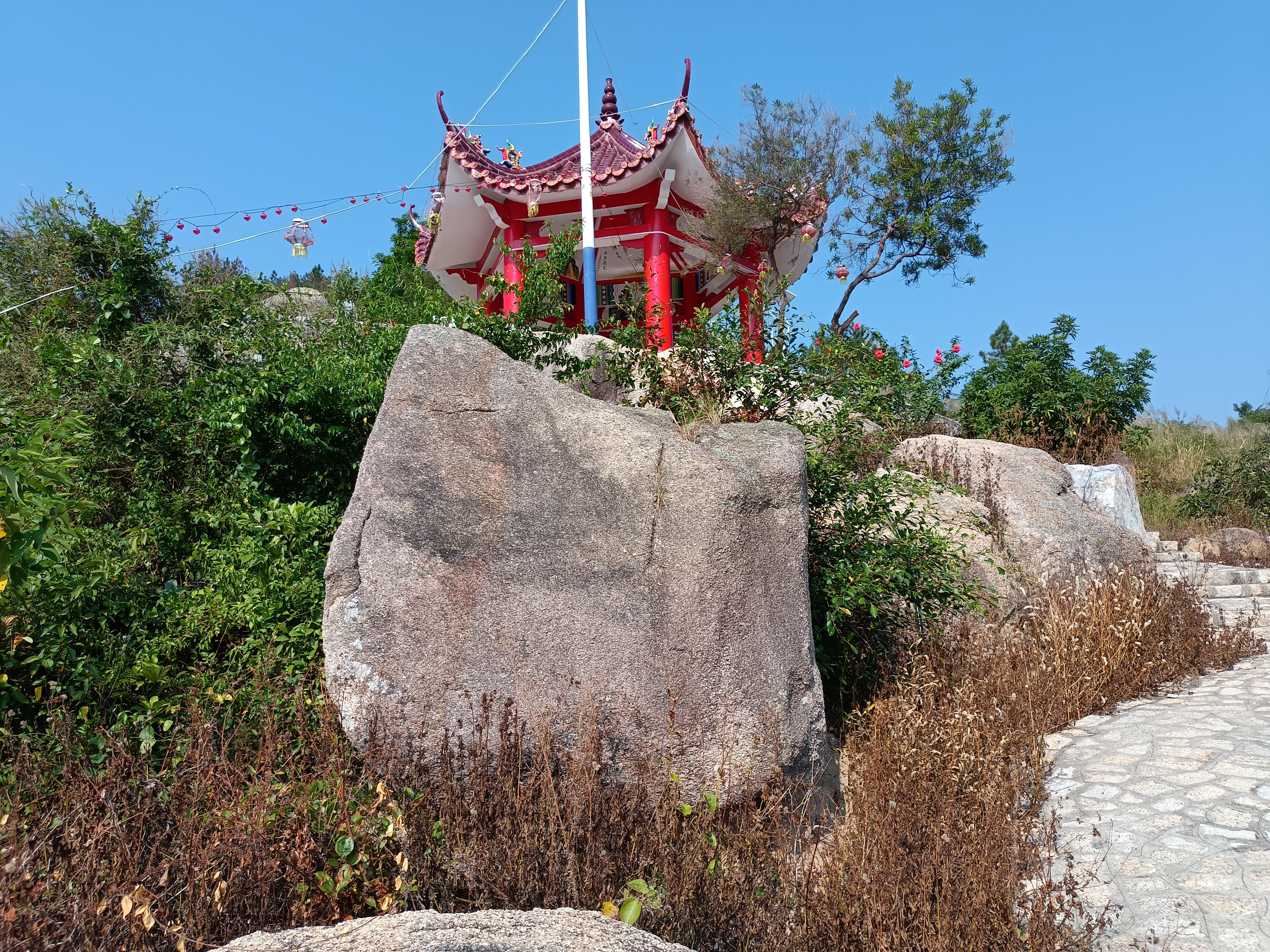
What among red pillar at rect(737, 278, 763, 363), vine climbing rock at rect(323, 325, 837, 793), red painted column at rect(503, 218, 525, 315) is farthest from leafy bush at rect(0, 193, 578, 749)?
red painted column at rect(503, 218, 525, 315)

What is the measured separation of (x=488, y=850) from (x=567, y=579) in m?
1.20

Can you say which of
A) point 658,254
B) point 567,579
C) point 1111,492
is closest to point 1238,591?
point 1111,492

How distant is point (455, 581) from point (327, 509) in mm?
1727

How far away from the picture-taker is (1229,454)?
14312 millimetres

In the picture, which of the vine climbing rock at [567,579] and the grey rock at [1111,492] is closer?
the vine climbing rock at [567,579]

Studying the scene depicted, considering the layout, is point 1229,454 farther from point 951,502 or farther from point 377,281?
point 377,281

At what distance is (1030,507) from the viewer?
301 inches

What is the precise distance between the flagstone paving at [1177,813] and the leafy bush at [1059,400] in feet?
21.8

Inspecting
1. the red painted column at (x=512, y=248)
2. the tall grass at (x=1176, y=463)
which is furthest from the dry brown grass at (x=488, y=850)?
the tall grass at (x=1176, y=463)

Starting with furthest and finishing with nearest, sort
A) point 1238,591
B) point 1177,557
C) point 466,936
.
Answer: point 1177,557 → point 1238,591 → point 466,936

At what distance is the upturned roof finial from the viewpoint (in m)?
14.7

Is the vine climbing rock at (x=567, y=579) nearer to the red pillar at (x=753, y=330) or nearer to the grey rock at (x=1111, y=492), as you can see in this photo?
the red pillar at (x=753, y=330)

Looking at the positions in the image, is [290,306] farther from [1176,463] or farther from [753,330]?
[1176,463]

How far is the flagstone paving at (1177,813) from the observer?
3.07 m
